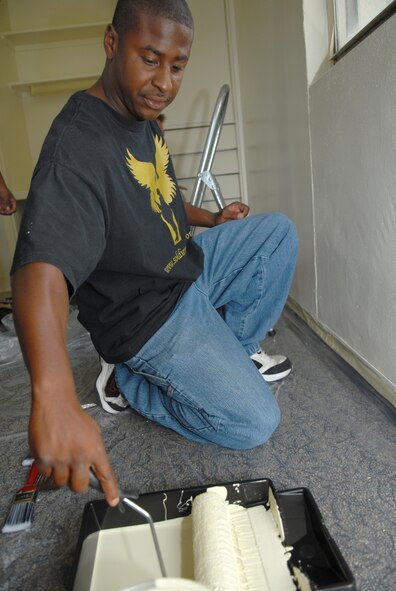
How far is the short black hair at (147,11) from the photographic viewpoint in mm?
679

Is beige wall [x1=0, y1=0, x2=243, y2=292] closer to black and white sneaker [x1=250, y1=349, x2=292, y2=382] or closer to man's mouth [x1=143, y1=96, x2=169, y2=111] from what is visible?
black and white sneaker [x1=250, y1=349, x2=292, y2=382]

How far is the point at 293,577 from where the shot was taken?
50 cm

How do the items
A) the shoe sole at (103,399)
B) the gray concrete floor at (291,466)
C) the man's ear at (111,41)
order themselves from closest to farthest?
1. the gray concrete floor at (291,466)
2. the man's ear at (111,41)
3. the shoe sole at (103,399)

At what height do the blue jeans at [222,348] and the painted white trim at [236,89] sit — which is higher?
the painted white trim at [236,89]

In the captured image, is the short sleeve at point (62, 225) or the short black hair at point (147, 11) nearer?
the short sleeve at point (62, 225)

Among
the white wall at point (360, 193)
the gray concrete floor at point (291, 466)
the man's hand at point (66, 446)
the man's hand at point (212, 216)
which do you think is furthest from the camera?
the man's hand at point (212, 216)

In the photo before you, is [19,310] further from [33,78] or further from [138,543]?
[33,78]

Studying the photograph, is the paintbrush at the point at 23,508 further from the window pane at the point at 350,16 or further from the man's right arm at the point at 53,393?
the window pane at the point at 350,16

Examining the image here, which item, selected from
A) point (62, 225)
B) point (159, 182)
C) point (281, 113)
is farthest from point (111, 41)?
point (281, 113)

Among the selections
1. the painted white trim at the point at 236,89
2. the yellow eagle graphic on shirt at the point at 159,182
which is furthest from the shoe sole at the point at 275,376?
the painted white trim at the point at 236,89

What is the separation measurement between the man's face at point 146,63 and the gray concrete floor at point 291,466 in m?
0.66

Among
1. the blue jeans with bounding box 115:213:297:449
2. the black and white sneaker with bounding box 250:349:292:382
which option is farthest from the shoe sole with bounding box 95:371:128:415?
the black and white sneaker with bounding box 250:349:292:382

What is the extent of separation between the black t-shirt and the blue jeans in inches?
2.1

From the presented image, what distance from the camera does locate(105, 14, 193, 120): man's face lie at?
68 centimetres
